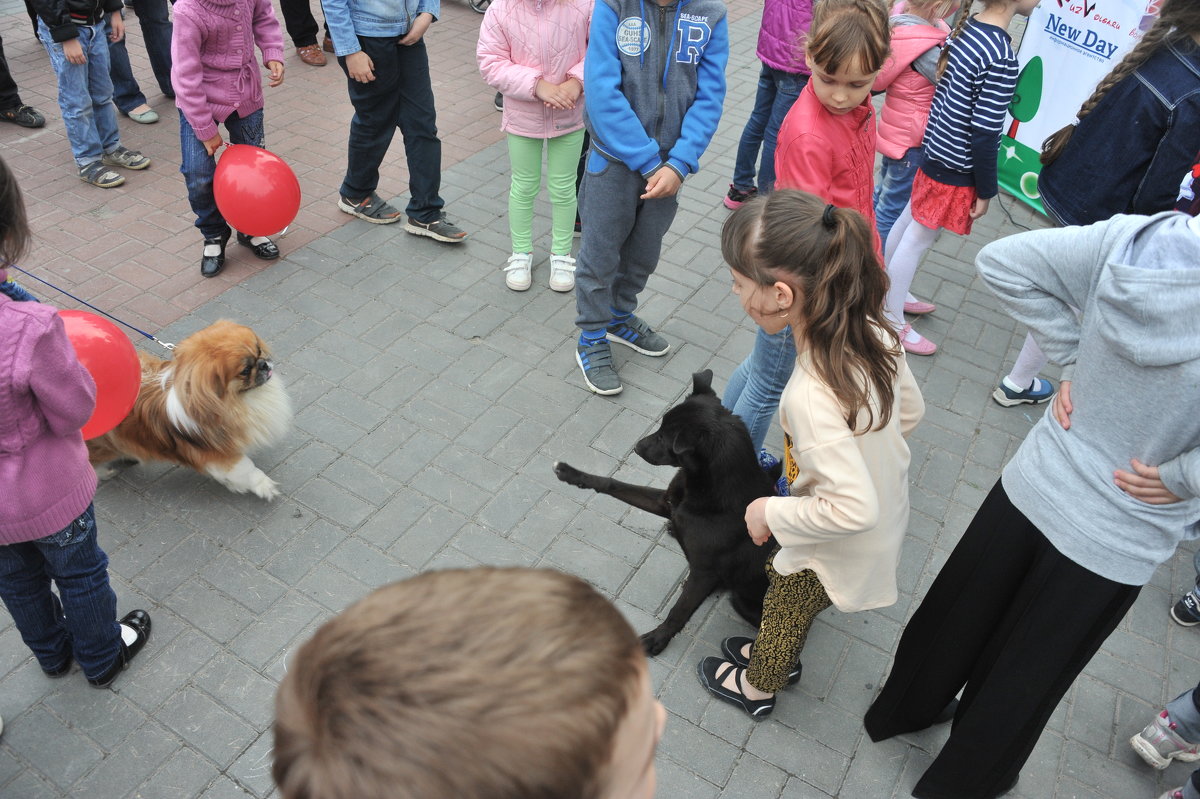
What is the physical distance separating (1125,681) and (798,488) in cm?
196

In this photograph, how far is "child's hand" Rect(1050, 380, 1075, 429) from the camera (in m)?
2.07

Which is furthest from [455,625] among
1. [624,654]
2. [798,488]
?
[798,488]

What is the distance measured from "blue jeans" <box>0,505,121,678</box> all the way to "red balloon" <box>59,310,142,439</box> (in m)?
0.49

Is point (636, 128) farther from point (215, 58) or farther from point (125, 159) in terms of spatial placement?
point (125, 159)

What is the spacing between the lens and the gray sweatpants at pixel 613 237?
3.91 meters

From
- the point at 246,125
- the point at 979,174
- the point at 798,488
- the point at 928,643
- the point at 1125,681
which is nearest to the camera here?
the point at 798,488

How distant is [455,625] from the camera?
79 cm

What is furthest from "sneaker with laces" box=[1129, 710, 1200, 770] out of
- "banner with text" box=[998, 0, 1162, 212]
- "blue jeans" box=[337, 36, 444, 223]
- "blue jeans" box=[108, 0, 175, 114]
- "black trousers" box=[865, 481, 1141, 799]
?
"blue jeans" box=[108, 0, 175, 114]

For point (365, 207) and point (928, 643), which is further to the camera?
point (365, 207)

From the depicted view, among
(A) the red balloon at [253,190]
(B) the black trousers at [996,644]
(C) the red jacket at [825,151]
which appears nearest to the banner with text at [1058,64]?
(C) the red jacket at [825,151]

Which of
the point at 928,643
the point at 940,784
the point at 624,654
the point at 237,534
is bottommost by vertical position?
the point at 237,534

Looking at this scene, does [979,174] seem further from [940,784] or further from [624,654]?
[624,654]

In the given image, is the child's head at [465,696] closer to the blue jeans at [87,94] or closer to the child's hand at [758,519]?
the child's hand at [758,519]

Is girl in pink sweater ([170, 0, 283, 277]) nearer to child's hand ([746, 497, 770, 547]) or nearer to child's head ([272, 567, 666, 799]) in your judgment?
child's hand ([746, 497, 770, 547])
